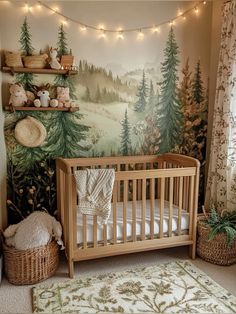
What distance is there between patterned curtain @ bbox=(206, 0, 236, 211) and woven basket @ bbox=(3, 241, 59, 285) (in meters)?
1.83

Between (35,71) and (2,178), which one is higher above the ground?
(35,71)

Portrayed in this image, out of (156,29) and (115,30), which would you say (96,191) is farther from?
(156,29)

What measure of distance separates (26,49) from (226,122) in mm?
2086

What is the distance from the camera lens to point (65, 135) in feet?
10.1

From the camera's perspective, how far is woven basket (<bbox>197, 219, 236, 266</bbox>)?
273cm

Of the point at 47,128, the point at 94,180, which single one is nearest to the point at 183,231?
the point at 94,180

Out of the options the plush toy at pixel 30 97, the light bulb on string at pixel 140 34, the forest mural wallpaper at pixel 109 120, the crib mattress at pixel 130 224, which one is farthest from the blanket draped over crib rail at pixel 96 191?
the light bulb on string at pixel 140 34

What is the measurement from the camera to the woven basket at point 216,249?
273 cm

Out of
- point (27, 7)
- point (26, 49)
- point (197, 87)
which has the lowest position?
point (197, 87)

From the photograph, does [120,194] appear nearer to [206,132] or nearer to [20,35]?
[206,132]

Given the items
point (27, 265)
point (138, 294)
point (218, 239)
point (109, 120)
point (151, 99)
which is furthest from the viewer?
point (151, 99)

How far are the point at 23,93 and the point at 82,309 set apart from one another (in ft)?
6.29

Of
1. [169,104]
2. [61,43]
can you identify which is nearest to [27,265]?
[61,43]

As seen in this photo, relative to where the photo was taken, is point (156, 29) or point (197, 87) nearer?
point (156, 29)
